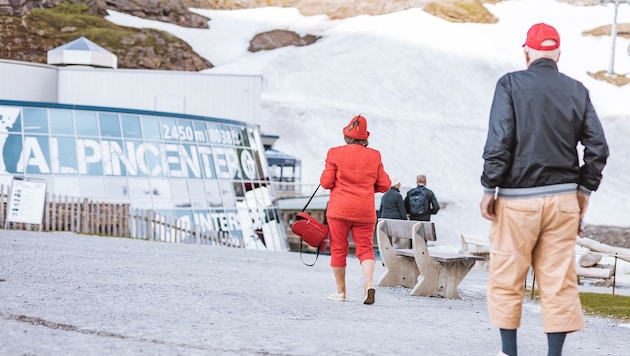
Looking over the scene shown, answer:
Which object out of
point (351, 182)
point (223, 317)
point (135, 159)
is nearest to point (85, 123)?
point (135, 159)

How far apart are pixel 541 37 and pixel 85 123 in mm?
25995

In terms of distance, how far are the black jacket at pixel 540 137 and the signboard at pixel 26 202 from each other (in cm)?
2031

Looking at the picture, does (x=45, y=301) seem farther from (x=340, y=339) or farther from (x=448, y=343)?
(x=448, y=343)

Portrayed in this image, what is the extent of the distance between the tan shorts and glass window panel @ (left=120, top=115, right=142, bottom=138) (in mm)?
26561

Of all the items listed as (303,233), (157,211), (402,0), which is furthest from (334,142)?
(303,233)

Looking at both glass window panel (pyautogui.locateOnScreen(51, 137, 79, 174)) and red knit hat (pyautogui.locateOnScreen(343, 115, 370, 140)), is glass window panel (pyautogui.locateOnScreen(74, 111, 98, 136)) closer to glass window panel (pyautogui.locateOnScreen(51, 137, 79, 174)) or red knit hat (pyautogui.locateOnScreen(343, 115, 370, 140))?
glass window panel (pyautogui.locateOnScreen(51, 137, 79, 174))

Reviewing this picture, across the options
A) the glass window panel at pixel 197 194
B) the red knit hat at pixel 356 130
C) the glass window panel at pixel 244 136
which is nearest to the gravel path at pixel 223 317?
the red knit hat at pixel 356 130

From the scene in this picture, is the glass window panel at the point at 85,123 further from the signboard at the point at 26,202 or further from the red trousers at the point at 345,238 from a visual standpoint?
the red trousers at the point at 345,238

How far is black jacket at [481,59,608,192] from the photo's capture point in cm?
611

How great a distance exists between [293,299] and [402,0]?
128 metres

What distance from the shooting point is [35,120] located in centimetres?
3012

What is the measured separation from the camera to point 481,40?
114m

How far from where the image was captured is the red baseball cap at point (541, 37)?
6312mm

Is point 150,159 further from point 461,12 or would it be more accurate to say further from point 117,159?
point 461,12
